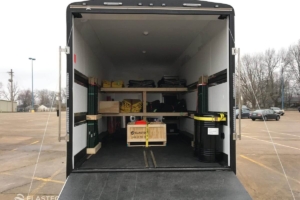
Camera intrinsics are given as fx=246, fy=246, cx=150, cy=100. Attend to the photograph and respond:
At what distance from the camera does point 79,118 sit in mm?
3992

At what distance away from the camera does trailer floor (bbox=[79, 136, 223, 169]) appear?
3650 millimetres

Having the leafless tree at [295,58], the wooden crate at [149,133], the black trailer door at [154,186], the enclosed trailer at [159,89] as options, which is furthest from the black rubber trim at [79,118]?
the leafless tree at [295,58]

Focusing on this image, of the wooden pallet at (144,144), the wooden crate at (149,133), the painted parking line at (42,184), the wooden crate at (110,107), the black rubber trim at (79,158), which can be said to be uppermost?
the wooden crate at (110,107)

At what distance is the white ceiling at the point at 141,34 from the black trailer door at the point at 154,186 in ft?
7.03

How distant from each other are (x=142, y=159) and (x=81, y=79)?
1.74 meters

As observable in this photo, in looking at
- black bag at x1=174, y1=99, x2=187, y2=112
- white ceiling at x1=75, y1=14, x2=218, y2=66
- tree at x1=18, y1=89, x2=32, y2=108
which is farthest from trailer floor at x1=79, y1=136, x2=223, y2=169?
tree at x1=18, y1=89, x2=32, y2=108

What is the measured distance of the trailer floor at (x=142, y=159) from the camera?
365 cm

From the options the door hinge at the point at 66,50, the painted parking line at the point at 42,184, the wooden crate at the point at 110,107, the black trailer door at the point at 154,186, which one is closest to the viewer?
the black trailer door at the point at 154,186

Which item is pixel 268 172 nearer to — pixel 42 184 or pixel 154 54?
pixel 154 54

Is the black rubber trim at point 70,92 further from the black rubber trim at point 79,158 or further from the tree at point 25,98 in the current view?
the tree at point 25,98

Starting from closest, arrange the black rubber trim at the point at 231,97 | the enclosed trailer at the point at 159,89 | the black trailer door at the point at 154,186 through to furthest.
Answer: the black trailer door at the point at 154,186 → the enclosed trailer at the point at 159,89 → the black rubber trim at the point at 231,97

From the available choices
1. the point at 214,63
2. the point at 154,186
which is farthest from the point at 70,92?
the point at 214,63

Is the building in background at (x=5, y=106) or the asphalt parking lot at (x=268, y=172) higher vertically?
the building in background at (x=5, y=106)

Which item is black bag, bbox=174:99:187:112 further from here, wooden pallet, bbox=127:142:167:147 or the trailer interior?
wooden pallet, bbox=127:142:167:147
